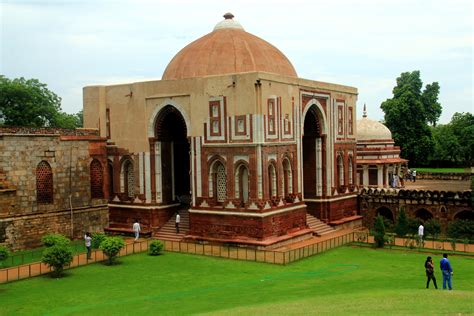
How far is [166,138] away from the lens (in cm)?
3072

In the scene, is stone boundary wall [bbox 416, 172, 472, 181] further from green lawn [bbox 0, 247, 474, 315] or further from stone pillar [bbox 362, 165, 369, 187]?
green lawn [bbox 0, 247, 474, 315]

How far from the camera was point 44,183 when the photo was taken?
94.5 feet

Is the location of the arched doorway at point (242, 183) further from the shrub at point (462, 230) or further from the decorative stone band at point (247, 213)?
the shrub at point (462, 230)

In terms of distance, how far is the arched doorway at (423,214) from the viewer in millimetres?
33106

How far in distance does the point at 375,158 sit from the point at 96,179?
68.9ft

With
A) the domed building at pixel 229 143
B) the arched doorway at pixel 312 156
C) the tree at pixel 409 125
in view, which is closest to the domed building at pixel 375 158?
the domed building at pixel 229 143

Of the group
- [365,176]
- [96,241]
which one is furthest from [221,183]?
[365,176]

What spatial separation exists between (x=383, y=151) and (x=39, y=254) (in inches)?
1032

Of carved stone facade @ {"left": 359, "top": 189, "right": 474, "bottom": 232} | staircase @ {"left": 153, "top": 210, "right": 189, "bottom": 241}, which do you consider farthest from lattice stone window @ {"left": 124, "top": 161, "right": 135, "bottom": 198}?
carved stone facade @ {"left": 359, "top": 189, "right": 474, "bottom": 232}

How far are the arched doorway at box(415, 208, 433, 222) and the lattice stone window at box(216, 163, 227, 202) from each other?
12.4 meters

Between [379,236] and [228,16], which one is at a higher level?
[228,16]


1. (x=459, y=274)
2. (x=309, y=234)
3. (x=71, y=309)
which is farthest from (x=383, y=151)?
(x=71, y=309)

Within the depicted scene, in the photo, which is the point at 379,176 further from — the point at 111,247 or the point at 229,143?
the point at 111,247

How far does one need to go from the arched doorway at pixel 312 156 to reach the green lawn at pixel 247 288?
23.6ft
